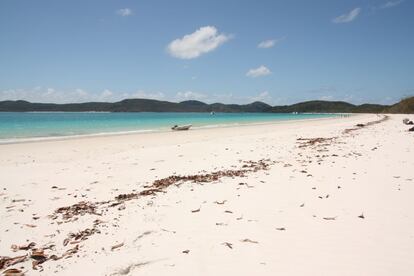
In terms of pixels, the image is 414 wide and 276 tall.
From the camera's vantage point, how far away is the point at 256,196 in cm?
573

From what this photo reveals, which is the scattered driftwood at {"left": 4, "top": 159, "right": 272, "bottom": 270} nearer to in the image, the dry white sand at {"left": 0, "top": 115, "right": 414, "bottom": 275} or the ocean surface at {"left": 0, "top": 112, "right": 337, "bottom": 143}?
the dry white sand at {"left": 0, "top": 115, "right": 414, "bottom": 275}

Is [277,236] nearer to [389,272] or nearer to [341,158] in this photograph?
[389,272]

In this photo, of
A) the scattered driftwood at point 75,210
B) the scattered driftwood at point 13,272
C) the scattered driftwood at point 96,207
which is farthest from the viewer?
the scattered driftwood at point 75,210

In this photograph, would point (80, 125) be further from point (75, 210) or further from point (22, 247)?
point (22, 247)

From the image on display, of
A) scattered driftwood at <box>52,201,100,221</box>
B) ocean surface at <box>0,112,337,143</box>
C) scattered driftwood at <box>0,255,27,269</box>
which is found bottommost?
scattered driftwood at <box>0,255,27,269</box>

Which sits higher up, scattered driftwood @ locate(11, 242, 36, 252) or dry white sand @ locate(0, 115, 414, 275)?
dry white sand @ locate(0, 115, 414, 275)

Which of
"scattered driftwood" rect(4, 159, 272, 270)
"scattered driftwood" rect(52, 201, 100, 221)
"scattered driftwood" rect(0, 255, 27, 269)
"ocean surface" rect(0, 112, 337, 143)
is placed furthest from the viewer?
"ocean surface" rect(0, 112, 337, 143)

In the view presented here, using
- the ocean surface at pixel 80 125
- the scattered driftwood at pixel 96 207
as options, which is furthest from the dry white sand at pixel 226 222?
the ocean surface at pixel 80 125

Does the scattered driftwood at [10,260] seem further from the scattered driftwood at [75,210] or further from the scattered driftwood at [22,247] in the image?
the scattered driftwood at [75,210]

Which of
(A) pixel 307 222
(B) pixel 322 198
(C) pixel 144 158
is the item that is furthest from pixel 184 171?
(A) pixel 307 222

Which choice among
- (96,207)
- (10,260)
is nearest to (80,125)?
(96,207)

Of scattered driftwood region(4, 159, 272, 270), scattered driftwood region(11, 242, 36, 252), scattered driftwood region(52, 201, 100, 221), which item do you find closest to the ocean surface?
scattered driftwood region(4, 159, 272, 270)

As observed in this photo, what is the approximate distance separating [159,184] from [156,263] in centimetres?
365

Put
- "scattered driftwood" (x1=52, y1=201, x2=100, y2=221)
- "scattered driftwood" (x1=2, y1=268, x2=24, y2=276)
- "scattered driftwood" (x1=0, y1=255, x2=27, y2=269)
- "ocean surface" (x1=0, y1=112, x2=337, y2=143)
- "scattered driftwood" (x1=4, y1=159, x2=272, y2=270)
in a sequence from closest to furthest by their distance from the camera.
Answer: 1. "scattered driftwood" (x1=2, y1=268, x2=24, y2=276)
2. "scattered driftwood" (x1=0, y1=255, x2=27, y2=269)
3. "scattered driftwood" (x1=4, y1=159, x2=272, y2=270)
4. "scattered driftwood" (x1=52, y1=201, x2=100, y2=221)
5. "ocean surface" (x1=0, y1=112, x2=337, y2=143)
